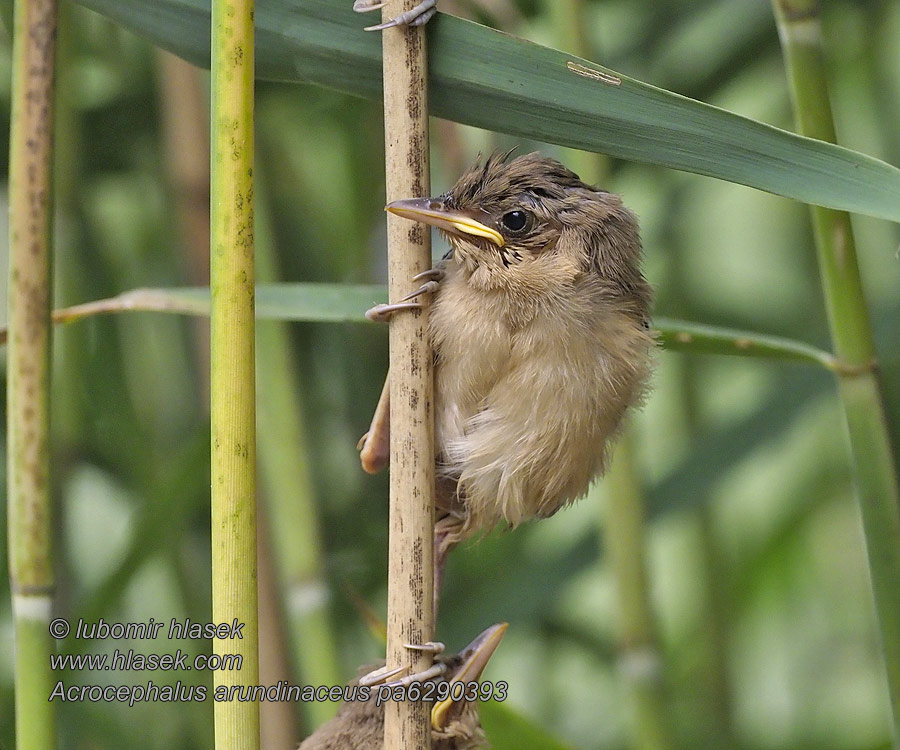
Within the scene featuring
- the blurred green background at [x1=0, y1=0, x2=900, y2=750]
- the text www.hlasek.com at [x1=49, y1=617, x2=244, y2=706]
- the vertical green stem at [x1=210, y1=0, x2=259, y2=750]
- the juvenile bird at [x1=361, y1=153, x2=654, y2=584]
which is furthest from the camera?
the blurred green background at [x1=0, y1=0, x2=900, y2=750]

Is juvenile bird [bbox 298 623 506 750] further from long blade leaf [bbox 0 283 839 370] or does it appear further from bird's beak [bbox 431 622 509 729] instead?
long blade leaf [bbox 0 283 839 370]

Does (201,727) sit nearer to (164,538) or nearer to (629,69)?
(164,538)

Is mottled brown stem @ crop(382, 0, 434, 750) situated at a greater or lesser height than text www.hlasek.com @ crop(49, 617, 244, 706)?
greater

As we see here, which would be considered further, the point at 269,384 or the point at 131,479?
the point at 131,479

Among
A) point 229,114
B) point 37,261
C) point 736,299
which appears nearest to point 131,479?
point 37,261

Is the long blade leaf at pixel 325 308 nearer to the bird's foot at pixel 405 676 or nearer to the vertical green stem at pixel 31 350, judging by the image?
the vertical green stem at pixel 31 350

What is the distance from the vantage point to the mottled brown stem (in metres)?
0.74

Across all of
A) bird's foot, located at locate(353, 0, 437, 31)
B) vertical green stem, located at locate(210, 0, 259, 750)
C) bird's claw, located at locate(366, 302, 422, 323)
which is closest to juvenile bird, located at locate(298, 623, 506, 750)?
vertical green stem, located at locate(210, 0, 259, 750)

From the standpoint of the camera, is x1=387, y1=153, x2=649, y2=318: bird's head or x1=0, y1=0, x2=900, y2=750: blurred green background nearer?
x1=387, y1=153, x2=649, y2=318: bird's head

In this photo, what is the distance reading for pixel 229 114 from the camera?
650 millimetres

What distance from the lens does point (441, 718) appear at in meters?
0.84

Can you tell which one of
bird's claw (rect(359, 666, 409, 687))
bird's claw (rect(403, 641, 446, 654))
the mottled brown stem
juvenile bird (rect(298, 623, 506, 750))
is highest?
the mottled brown stem

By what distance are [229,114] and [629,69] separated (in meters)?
1.14

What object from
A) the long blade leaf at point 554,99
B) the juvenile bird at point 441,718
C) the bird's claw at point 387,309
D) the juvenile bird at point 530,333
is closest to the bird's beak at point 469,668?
the juvenile bird at point 441,718
